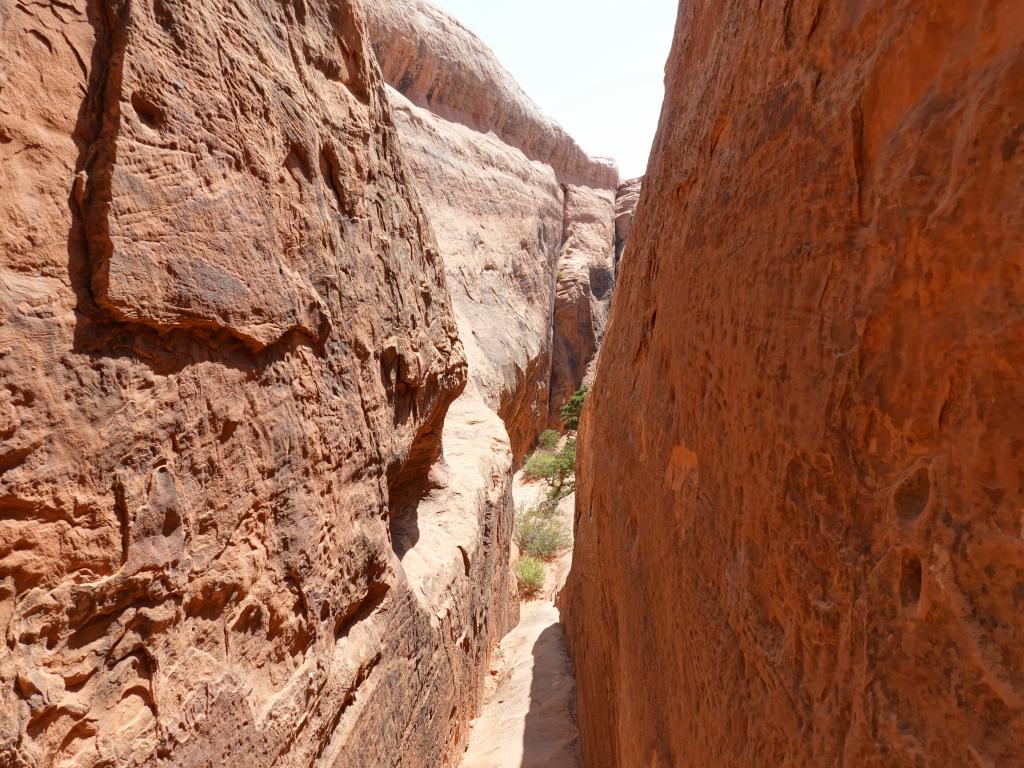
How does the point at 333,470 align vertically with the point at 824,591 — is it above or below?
below

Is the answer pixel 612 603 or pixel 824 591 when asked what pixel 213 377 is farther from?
pixel 612 603

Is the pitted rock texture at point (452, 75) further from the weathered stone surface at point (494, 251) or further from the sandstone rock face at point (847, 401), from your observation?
the sandstone rock face at point (847, 401)

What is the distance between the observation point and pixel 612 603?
10.4 ft

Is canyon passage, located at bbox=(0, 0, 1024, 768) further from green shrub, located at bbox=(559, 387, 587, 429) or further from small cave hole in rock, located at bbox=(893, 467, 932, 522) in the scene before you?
green shrub, located at bbox=(559, 387, 587, 429)

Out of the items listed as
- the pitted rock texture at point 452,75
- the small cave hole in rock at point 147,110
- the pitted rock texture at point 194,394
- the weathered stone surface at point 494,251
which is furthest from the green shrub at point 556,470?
the small cave hole in rock at point 147,110

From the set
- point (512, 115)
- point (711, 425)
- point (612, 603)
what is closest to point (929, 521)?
point (711, 425)

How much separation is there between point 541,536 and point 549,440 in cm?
516

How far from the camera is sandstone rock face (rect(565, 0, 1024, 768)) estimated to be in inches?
35.5

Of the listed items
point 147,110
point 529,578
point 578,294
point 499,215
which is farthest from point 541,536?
point 147,110

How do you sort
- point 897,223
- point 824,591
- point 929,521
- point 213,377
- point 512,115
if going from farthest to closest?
point 512,115
point 213,377
point 824,591
point 897,223
point 929,521

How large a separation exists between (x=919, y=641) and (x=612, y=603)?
2291 mm

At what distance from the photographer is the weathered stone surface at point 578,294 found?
Result: 17.0 meters

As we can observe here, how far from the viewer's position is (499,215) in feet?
43.3

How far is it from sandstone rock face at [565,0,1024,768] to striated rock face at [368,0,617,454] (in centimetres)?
767
